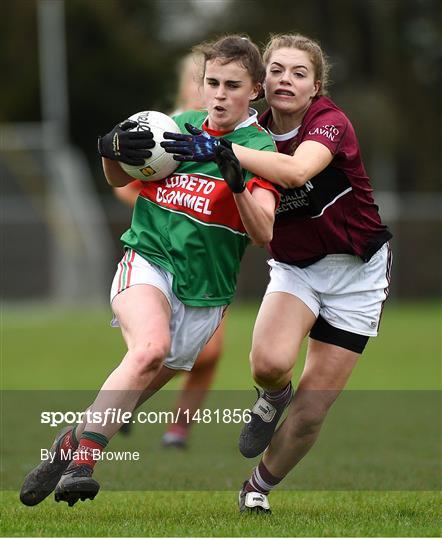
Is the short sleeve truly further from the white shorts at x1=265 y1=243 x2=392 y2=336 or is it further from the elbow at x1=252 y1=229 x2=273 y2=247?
the white shorts at x1=265 y1=243 x2=392 y2=336

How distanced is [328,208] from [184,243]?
75 cm

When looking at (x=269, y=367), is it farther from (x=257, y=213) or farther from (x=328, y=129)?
(x=328, y=129)

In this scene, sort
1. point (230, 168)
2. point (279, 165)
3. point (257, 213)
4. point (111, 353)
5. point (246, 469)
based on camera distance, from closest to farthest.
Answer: point (230, 168) < point (257, 213) < point (279, 165) < point (246, 469) < point (111, 353)

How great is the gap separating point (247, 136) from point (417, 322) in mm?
14786

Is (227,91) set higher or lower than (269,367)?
higher

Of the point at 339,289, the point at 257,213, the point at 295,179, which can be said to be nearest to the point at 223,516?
the point at 339,289

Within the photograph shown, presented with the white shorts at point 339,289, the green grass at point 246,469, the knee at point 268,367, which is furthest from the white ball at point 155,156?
the green grass at point 246,469

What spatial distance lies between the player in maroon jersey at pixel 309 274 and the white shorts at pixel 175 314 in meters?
0.27

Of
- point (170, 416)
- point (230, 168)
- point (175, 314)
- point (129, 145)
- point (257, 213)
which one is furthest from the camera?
point (170, 416)

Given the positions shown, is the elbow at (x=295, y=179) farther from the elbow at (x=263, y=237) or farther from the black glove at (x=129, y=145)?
the black glove at (x=129, y=145)

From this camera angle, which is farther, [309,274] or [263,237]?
[309,274]

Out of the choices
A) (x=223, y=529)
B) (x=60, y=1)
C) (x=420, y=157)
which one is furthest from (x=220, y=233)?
(x=420, y=157)

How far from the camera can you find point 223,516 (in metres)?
5.51

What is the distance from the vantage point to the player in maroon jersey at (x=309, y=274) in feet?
18.0
